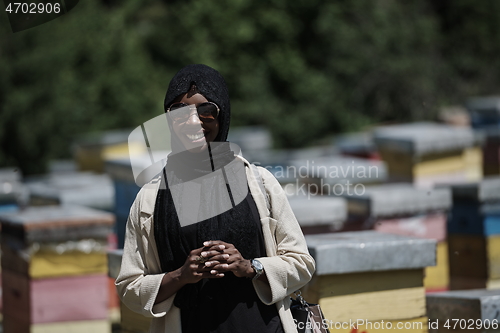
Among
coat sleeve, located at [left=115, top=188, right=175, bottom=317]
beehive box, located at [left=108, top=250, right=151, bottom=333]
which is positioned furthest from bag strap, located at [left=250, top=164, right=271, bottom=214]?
beehive box, located at [left=108, top=250, right=151, bottom=333]

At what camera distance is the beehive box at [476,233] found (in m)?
4.59

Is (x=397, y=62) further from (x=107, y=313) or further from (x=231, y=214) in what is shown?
(x=231, y=214)

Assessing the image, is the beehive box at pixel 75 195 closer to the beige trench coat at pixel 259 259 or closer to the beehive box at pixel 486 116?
the beige trench coat at pixel 259 259

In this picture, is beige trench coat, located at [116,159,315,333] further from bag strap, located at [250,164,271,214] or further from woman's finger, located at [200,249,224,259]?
woman's finger, located at [200,249,224,259]

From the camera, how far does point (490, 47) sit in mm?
14977

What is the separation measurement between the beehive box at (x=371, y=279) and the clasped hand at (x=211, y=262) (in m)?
0.85

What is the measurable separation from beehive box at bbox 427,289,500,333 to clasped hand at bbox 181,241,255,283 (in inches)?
54.0

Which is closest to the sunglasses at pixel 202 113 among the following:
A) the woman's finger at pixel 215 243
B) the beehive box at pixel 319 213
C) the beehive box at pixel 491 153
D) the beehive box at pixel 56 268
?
the woman's finger at pixel 215 243

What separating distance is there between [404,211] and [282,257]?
2.86 m

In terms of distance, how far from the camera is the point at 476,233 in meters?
4.69
